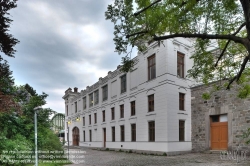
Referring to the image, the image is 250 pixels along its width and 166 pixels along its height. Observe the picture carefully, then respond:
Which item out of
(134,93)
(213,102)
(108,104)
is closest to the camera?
(213,102)

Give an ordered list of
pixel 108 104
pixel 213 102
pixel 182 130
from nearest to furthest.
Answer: pixel 213 102
pixel 182 130
pixel 108 104

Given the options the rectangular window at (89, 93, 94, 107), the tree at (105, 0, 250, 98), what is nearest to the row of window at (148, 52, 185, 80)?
the tree at (105, 0, 250, 98)

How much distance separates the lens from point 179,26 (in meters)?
6.18

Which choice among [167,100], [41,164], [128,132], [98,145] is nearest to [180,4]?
[41,164]

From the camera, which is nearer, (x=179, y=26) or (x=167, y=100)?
(x=179, y=26)

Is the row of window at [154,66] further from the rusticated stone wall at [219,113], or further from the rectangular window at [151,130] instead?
the rectangular window at [151,130]

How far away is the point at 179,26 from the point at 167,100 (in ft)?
33.6

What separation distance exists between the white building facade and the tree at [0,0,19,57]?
1067 cm

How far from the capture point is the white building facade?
16.1m

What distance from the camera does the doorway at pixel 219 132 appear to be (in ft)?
48.6

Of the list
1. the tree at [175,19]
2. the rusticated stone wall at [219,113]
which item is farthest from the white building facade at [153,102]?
the tree at [175,19]

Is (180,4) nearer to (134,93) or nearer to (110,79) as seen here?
(134,93)

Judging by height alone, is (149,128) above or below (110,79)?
below

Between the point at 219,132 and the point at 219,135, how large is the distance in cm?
20
